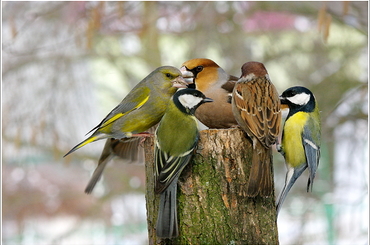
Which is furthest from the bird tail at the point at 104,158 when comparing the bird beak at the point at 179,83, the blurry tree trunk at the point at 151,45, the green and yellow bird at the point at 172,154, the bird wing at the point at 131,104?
the blurry tree trunk at the point at 151,45

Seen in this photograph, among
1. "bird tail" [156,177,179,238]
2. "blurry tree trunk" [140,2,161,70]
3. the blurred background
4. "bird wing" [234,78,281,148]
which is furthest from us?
"blurry tree trunk" [140,2,161,70]

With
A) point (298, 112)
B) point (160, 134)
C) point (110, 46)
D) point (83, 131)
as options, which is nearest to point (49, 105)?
point (83, 131)

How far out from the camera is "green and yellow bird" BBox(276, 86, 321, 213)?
10.3 ft

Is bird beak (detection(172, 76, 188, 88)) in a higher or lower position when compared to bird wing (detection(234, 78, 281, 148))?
higher

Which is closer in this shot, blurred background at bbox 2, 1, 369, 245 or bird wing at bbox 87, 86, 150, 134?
bird wing at bbox 87, 86, 150, 134

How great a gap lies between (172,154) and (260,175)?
1.73ft

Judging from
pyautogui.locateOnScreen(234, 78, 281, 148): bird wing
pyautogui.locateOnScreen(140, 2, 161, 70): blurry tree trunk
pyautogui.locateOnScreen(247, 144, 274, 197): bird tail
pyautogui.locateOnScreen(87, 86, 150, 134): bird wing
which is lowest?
pyautogui.locateOnScreen(247, 144, 274, 197): bird tail

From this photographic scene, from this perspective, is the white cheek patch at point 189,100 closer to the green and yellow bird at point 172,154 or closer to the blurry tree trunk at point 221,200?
the green and yellow bird at point 172,154

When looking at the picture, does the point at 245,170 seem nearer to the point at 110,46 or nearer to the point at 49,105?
the point at 49,105

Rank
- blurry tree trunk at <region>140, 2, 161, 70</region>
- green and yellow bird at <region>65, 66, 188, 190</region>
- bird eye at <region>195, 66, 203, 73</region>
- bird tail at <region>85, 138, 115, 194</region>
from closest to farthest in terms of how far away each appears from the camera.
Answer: green and yellow bird at <region>65, 66, 188, 190</region>, bird eye at <region>195, 66, 203, 73</region>, bird tail at <region>85, 138, 115, 194</region>, blurry tree trunk at <region>140, 2, 161, 70</region>

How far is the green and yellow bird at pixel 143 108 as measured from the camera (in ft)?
11.4

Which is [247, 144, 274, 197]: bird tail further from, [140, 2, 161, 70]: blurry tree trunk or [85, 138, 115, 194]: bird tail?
[140, 2, 161, 70]: blurry tree trunk

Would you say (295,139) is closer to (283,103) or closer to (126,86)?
(283,103)

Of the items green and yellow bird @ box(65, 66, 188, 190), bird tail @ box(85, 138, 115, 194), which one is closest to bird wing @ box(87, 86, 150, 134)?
green and yellow bird @ box(65, 66, 188, 190)
